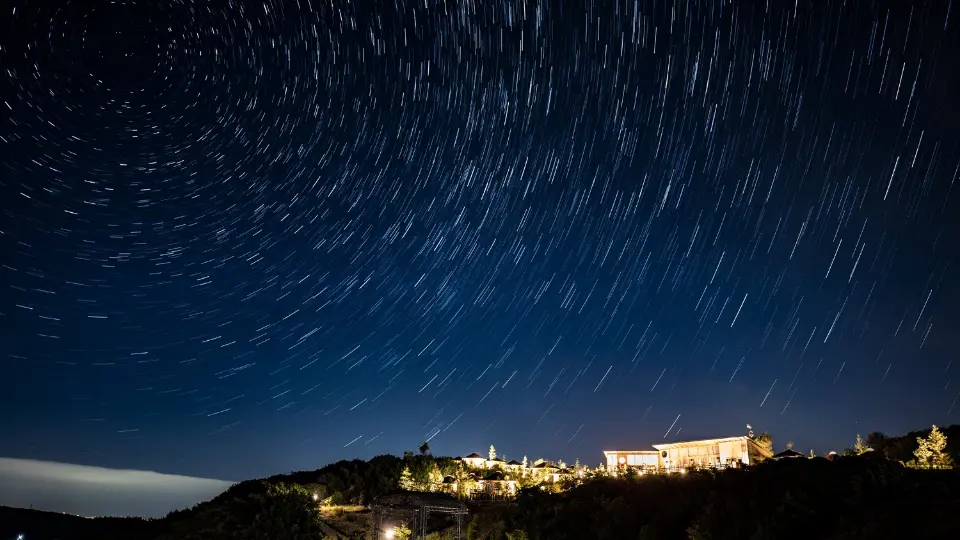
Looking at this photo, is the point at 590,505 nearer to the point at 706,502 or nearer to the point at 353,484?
the point at 706,502

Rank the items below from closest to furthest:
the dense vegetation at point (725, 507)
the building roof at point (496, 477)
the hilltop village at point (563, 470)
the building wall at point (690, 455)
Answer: the dense vegetation at point (725, 507)
the hilltop village at point (563, 470)
the building roof at point (496, 477)
the building wall at point (690, 455)

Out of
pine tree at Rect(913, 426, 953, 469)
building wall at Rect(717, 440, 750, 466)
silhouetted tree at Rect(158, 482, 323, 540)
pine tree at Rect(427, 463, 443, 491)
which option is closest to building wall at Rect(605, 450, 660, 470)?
building wall at Rect(717, 440, 750, 466)

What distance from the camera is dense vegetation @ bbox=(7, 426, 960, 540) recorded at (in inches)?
576

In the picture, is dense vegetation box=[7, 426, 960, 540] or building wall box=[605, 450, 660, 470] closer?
dense vegetation box=[7, 426, 960, 540]

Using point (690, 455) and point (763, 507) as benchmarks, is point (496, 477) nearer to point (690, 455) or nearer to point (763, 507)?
point (690, 455)

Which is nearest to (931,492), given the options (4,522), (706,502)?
(706,502)

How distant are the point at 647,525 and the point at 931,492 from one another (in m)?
8.20

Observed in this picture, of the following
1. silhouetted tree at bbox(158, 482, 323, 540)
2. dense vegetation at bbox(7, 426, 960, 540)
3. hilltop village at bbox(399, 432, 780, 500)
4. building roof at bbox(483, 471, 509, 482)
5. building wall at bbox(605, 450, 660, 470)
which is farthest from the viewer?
building wall at bbox(605, 450, 660, 470)

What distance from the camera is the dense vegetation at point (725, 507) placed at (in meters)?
14.6

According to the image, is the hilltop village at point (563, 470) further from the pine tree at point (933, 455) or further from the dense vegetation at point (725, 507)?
the pine tree at point (933, 455)

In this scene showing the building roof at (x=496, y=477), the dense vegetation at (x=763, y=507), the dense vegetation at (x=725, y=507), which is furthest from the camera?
the building roof at (x=496, y=477)

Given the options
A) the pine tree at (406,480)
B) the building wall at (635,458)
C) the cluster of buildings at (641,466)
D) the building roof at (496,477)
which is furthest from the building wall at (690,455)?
the pine tree at (406,480)

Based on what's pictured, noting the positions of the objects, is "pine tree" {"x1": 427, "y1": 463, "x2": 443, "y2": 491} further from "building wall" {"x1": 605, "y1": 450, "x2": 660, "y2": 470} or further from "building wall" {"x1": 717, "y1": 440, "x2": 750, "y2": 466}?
"building wall" {"x1": 717, "y1": 440, "x2": 750, "y2": 466}

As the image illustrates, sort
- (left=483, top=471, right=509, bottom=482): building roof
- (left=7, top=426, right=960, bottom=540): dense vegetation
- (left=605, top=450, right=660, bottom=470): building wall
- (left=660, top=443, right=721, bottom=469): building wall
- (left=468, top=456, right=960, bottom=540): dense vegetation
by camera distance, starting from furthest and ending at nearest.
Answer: (left=605, top=450, right=660, bottom=470): building wall < (left=660, top=443, right=721, bottom=469): building wall < (left=483, top=471, right=509, bottom=482): building roof < (left=7, top=426, right=960, bottom=540): dense vegetation < (left=468, top=456, right=960, bottom=540): dense vegetation
